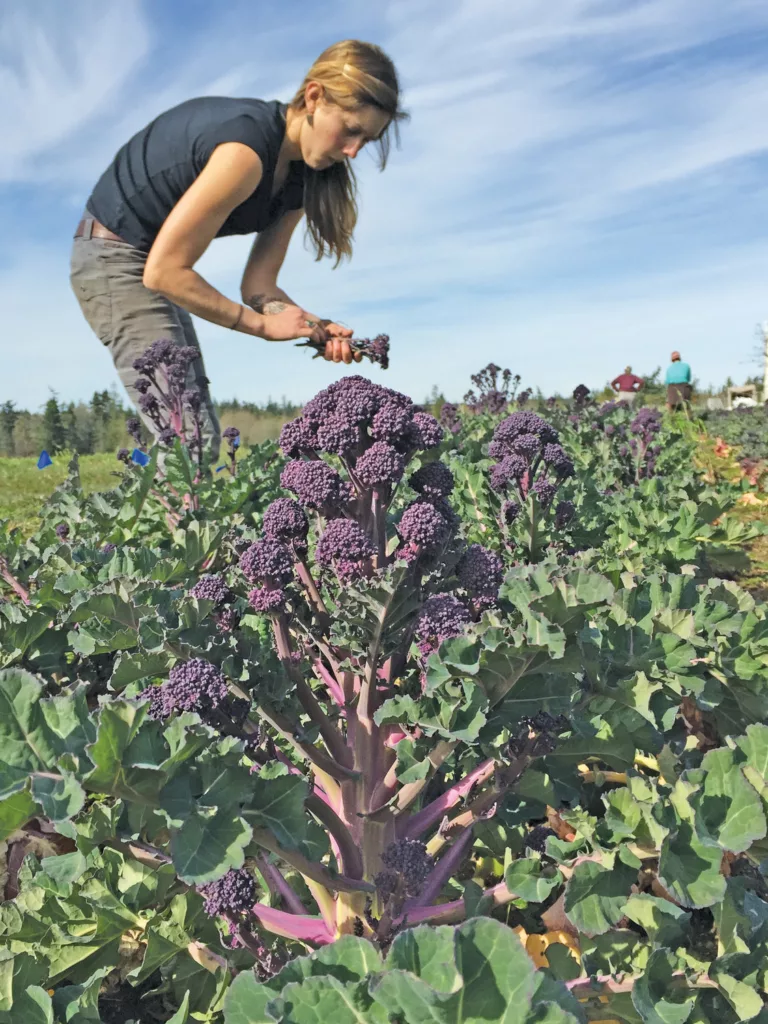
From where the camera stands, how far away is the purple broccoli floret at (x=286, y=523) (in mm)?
1643

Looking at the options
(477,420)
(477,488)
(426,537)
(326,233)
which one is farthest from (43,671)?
(477,420)

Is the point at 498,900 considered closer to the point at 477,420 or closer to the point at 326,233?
the point at 326,233

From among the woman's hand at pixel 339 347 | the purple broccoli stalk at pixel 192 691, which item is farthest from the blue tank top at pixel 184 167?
the purple broccoli stalk at pixel 192 691

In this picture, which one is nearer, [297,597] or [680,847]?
[680,847]

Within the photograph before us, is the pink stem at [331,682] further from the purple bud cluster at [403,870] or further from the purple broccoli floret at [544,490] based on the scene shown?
the purple broccoli floret at [544,490]

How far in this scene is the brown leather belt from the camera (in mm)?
4289

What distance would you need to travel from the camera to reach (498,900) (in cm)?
165

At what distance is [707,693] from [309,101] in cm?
306

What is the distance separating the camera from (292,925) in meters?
1.66

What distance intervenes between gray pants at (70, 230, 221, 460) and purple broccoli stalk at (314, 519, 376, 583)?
3320mm

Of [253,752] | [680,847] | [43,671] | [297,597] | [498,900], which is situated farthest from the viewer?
[43,671]

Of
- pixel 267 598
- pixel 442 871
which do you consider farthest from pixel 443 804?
pixel 267 598

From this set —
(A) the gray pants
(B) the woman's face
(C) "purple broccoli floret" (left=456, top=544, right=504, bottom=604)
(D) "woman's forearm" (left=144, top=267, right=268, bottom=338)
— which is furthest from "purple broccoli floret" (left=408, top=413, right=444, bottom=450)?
(A) the gray pants

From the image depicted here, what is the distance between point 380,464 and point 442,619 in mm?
331
